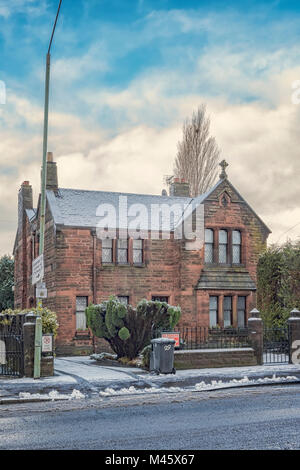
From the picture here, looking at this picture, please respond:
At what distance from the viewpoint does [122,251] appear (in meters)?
32.2

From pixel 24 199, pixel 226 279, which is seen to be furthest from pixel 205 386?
pixel 24 199

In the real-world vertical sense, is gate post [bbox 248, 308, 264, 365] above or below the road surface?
above

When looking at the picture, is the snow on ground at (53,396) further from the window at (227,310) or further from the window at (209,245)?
the window at (209,245)

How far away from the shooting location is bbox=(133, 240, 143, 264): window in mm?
32334

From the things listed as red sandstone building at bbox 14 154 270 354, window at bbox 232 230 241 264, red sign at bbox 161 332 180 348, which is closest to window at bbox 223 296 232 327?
red sandstone building at bbox 14 154 270 354

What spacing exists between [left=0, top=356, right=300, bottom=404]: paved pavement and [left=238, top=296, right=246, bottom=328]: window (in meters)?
11.3

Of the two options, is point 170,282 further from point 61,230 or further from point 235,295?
point 61,230

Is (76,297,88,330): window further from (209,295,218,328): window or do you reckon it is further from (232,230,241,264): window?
(232,230,241,264): window

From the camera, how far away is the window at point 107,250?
31.8 m

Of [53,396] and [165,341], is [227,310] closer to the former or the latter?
[165,341]

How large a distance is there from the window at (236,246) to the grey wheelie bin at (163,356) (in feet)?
47.5

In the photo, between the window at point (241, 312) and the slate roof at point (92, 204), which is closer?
the slate roof at point (92, 204)

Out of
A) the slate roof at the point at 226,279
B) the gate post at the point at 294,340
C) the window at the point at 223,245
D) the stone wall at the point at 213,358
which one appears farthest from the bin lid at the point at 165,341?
the window at the point at 223,245
